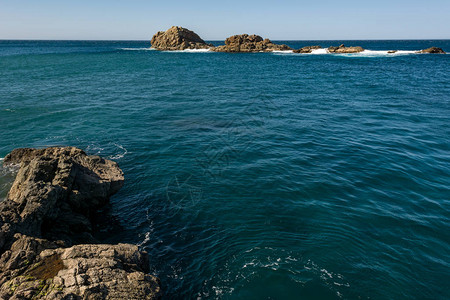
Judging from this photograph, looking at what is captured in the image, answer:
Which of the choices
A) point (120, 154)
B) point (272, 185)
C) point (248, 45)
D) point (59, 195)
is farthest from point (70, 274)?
point (248, 45)

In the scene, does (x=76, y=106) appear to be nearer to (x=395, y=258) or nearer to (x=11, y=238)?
(x=11, y=238)

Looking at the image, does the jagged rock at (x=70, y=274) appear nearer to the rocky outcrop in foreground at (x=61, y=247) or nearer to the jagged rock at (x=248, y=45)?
the rocky outcrop in foreground at (x=61, y=247)

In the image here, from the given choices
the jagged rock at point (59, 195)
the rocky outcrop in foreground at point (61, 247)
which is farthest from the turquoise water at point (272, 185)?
the rocky outcrop in foreground at point (61, 247)

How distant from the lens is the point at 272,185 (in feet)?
66.9

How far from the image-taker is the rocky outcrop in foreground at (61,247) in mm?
→ 8844

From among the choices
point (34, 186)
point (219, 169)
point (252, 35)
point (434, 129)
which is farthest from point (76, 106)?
point (252, 35)

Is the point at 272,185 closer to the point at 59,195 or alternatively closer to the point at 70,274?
the point at 59,195

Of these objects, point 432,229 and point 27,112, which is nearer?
point 432,229

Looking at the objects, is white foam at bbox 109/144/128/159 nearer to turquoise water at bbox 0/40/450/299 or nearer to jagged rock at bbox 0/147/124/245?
turquoise water at bbox 0/40/450/299

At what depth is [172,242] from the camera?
14805mm

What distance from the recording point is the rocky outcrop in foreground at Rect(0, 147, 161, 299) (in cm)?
884

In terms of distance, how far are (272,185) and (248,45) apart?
171 metres

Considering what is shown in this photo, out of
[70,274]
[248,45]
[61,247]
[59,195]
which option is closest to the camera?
[70,274]

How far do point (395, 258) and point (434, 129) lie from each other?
25195 mm
